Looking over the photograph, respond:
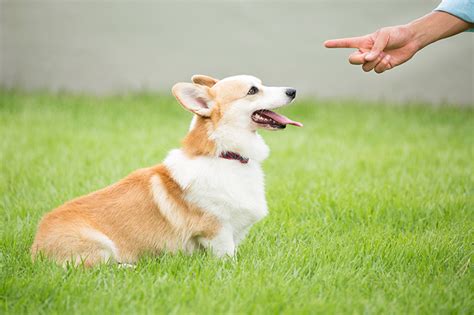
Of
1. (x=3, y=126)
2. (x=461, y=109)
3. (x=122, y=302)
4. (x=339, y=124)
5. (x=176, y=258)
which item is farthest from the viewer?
(x=461, y=109)

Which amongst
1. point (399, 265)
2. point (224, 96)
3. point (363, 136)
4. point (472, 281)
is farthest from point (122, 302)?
point (363, 136)

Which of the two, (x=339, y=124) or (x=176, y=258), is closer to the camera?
(x=176, y=258)

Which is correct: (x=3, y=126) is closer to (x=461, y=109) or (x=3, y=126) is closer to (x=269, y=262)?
(x=269, y=262)

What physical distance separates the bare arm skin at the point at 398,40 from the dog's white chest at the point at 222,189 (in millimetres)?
931

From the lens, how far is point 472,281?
3008 millimetres

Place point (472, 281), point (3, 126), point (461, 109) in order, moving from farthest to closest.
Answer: point (461, 109), point (3, 126), point (472, 281)

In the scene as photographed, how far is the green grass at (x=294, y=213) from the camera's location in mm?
2771

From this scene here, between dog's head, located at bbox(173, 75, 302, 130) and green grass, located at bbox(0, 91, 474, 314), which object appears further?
dog's head, located at bbox(173, 75, 302, 130)

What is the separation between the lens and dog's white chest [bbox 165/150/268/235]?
328cm

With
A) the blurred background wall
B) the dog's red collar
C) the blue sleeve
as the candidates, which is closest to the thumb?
the blue sleeve

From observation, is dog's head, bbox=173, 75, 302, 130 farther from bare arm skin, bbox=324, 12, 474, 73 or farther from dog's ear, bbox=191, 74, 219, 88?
bare arm skin, bbox=324, 12, 474, 73

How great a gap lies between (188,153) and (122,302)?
3.26 feet

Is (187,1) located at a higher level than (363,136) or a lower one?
higher

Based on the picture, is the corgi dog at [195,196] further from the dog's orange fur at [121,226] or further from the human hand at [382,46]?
the human hand at [382,46]
